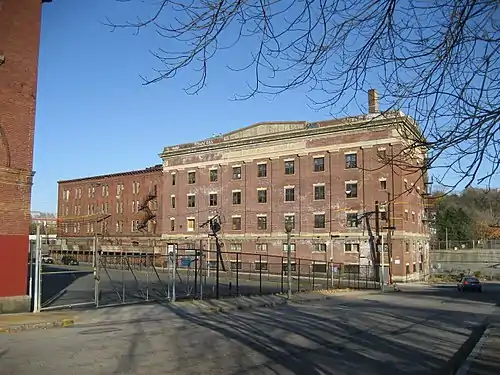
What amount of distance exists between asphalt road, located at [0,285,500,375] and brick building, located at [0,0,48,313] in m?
2.92

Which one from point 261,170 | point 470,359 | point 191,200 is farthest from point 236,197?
point 470,359

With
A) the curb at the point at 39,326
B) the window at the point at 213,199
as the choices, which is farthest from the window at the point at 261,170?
the curb at the point at 39,326

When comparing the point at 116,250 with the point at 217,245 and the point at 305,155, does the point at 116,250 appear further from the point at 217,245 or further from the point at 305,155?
the point at 305,155

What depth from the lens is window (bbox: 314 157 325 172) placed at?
59344 mm

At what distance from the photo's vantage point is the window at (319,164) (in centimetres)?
5934

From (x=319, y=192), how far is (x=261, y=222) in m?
8.75

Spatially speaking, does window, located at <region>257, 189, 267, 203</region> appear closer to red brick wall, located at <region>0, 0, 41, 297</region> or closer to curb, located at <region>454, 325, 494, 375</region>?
red brick wall, located at <region>0, 0, 41, 297</region>

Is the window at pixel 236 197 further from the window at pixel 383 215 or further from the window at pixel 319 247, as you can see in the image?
the window at pixel 383 215

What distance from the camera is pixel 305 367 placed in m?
9.98

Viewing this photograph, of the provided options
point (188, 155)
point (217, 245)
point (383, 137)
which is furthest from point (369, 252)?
point (188, 155)

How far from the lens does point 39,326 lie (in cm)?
1571

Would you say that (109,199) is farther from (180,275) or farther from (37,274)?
(37,274)

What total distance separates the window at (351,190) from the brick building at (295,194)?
0.35 ft

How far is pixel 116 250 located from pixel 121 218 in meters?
5.46
